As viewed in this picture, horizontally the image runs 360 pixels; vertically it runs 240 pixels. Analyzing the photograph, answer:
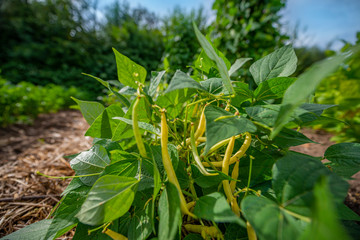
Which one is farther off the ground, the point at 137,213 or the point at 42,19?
the point at 42,19

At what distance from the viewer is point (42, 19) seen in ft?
21.4

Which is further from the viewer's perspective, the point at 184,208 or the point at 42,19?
the point at 42,19

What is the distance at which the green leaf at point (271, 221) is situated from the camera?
7.9 inches

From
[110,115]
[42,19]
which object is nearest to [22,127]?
[110,115]

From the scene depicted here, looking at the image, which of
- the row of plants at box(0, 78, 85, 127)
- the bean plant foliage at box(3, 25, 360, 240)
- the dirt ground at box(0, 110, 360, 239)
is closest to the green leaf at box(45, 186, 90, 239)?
the bean plant foliage at box(3, 25, 360, 240)

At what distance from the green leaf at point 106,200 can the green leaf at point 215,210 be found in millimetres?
114

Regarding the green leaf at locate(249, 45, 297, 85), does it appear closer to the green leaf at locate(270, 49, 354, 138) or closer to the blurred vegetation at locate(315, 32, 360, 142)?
the green leaf at locate(270, 49, 354, 138)

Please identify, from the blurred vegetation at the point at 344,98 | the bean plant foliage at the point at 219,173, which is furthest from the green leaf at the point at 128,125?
the blurred vegetation at the point at 344,98

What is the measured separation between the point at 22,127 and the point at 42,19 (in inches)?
262

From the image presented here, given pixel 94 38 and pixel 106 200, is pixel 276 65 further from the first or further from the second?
pixel 94 38

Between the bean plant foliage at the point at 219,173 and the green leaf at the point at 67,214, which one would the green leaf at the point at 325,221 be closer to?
the bean plant foliage at the point at 219,173

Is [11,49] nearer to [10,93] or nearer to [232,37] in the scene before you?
[10,93]

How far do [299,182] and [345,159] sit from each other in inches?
7.9

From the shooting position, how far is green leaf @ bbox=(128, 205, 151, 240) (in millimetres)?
299
